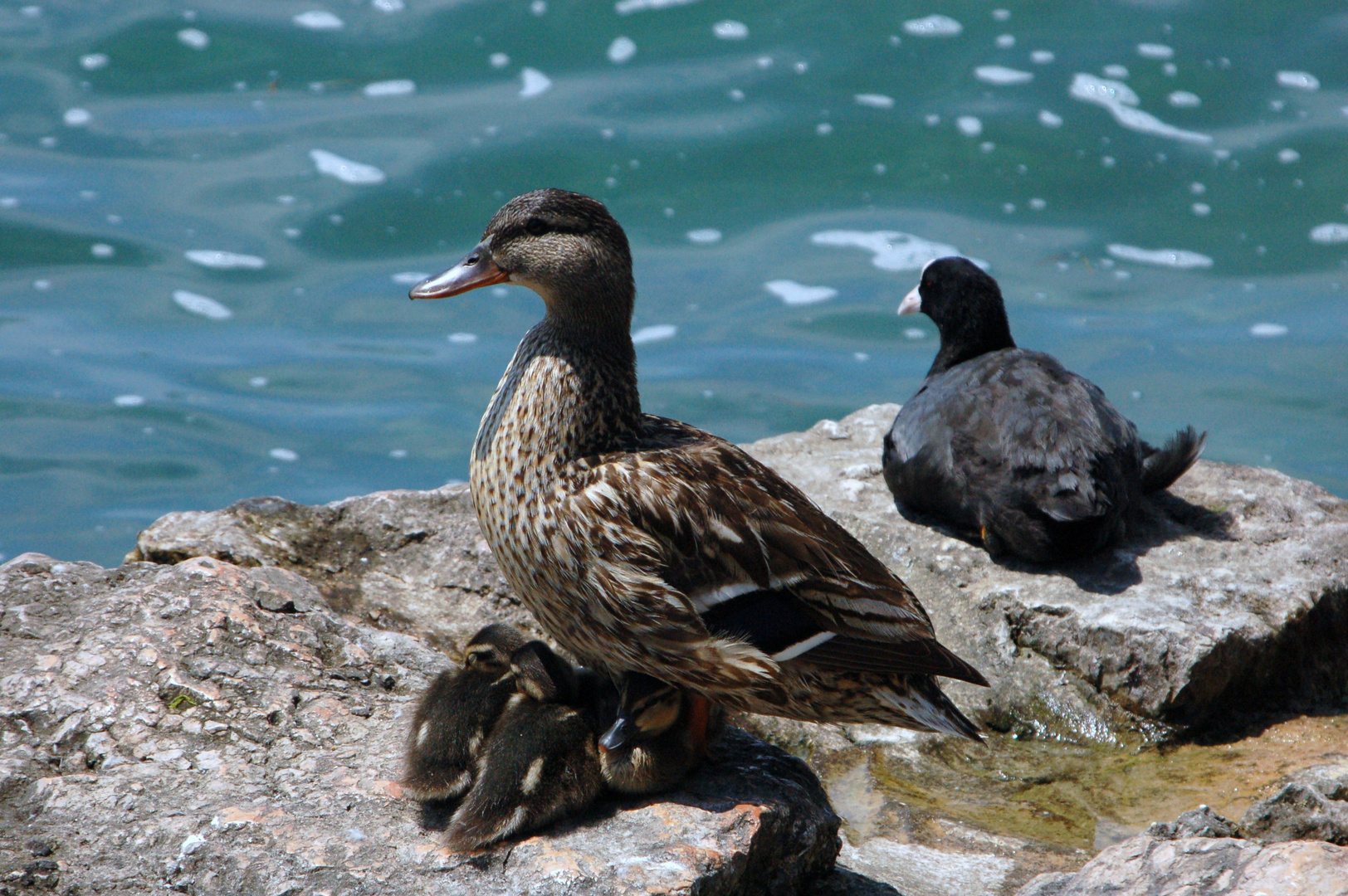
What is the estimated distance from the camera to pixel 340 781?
10.5 feet

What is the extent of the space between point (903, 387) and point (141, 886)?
6878 millimetres

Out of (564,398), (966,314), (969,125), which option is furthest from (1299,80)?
(564,398)

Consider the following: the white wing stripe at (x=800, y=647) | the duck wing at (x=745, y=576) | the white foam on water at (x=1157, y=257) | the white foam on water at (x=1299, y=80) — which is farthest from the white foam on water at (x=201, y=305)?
the white foam on water at (x=1299, y=80)

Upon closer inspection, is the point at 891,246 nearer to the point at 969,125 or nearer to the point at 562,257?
the point at 969,125

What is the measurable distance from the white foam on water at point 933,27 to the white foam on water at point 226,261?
5597 mm

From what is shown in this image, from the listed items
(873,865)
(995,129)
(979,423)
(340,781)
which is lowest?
(873,865)

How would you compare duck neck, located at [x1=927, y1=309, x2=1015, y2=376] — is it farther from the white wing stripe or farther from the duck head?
the white wing stripe

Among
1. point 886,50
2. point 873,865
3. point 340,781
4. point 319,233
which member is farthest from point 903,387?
point 340,781

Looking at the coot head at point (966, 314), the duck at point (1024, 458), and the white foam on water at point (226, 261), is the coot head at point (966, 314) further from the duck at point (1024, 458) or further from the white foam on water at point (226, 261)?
the white foam on water at point (226, 261)

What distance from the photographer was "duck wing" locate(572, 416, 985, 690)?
3.25 meters

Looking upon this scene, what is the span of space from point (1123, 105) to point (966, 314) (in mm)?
4977

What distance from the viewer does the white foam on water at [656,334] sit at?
9.18 m

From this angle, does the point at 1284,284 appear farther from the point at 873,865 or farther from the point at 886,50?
the point at 873,865

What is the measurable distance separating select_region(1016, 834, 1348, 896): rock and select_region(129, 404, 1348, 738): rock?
151 cm
